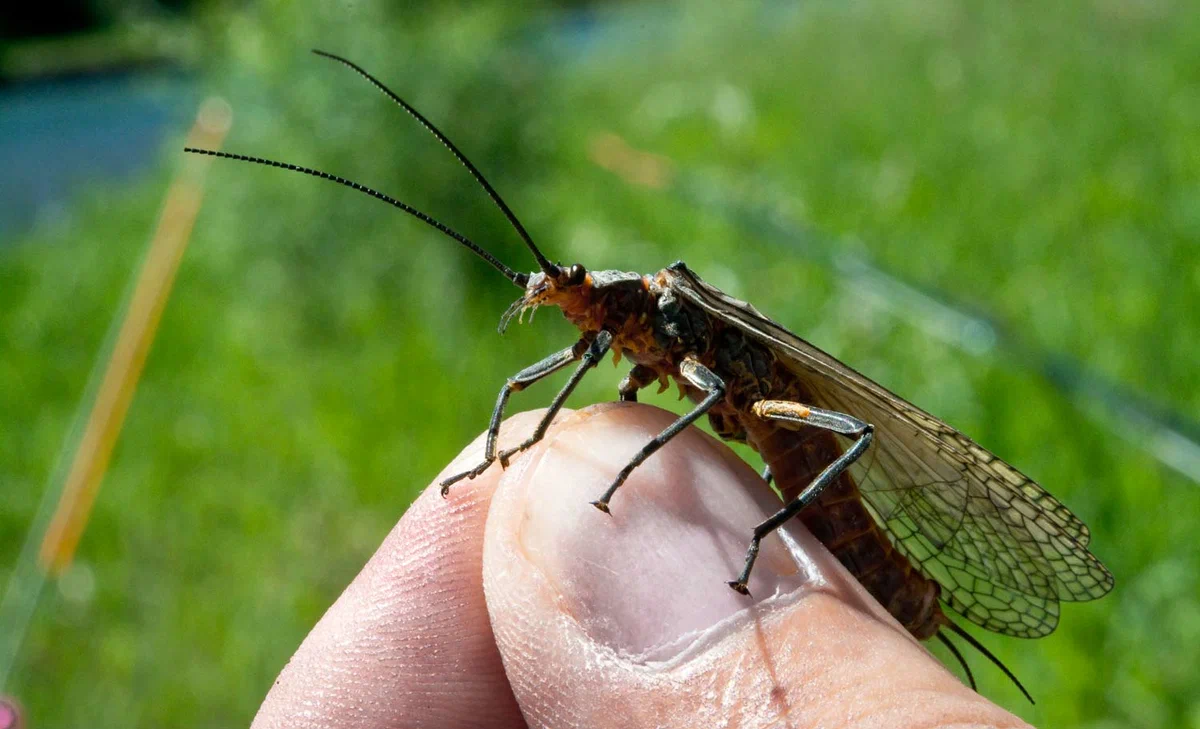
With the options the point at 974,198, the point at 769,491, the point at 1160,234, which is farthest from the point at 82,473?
the point at 1160,234

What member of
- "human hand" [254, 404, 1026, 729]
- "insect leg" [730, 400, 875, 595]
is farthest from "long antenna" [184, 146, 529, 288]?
"insect leg" [730, 400, 875, 595]

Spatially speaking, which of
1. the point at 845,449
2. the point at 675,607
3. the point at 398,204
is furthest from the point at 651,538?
the point at 398,204

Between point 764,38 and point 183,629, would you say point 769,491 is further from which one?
point 764,38

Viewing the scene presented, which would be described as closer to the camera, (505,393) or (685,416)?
(685,416)

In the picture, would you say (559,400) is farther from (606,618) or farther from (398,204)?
(398,204)

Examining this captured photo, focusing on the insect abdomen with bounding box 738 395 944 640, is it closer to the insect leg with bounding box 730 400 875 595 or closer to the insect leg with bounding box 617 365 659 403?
the insect leg with bounding box 730 400 875 595

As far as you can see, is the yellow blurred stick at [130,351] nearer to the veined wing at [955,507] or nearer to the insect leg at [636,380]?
the insect leg at [636,380]

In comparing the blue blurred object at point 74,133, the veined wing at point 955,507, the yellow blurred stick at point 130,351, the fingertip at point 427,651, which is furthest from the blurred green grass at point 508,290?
the blue blurred object at point 74,133
